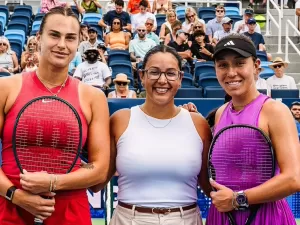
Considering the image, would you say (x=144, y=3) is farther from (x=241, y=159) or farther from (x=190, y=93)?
(x=241, y=159)

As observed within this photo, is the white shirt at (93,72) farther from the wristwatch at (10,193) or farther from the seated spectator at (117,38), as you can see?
the wristwatch at (10,193)

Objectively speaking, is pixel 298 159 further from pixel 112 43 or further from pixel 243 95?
pixel 112 43

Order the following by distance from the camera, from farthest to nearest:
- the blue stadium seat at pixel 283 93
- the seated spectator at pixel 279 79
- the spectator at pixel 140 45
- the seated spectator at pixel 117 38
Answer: the seated spectator at pixel 117 38 → the spectator at pixel 140 45 → the seated spectator at pixel 279 79 → the blue stadium seat at pixel 283 93

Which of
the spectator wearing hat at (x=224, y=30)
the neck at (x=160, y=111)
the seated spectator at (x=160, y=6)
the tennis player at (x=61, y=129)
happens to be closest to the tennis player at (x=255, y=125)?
the neck at (x=160, y=111)

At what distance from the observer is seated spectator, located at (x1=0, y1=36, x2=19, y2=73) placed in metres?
12.2

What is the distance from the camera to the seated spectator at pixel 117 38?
13.9 m

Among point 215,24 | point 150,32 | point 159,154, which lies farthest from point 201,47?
point 159,154

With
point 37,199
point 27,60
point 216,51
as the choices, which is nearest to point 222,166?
point 216,51

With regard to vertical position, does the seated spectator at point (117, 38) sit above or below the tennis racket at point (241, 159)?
above

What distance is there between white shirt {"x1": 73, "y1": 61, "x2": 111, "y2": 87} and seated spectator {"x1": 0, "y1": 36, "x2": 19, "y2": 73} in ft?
4.27

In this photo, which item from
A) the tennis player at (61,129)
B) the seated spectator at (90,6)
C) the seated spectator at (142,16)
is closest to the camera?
the tennis player at (61,129)

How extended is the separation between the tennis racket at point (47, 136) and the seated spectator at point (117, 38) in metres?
10.4

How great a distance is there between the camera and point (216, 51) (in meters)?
3.66

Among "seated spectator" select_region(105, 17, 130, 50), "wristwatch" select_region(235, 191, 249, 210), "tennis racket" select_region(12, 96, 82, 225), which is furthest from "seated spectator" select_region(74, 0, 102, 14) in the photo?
"wristwatch" select_region(235, 191, 249, 210)
